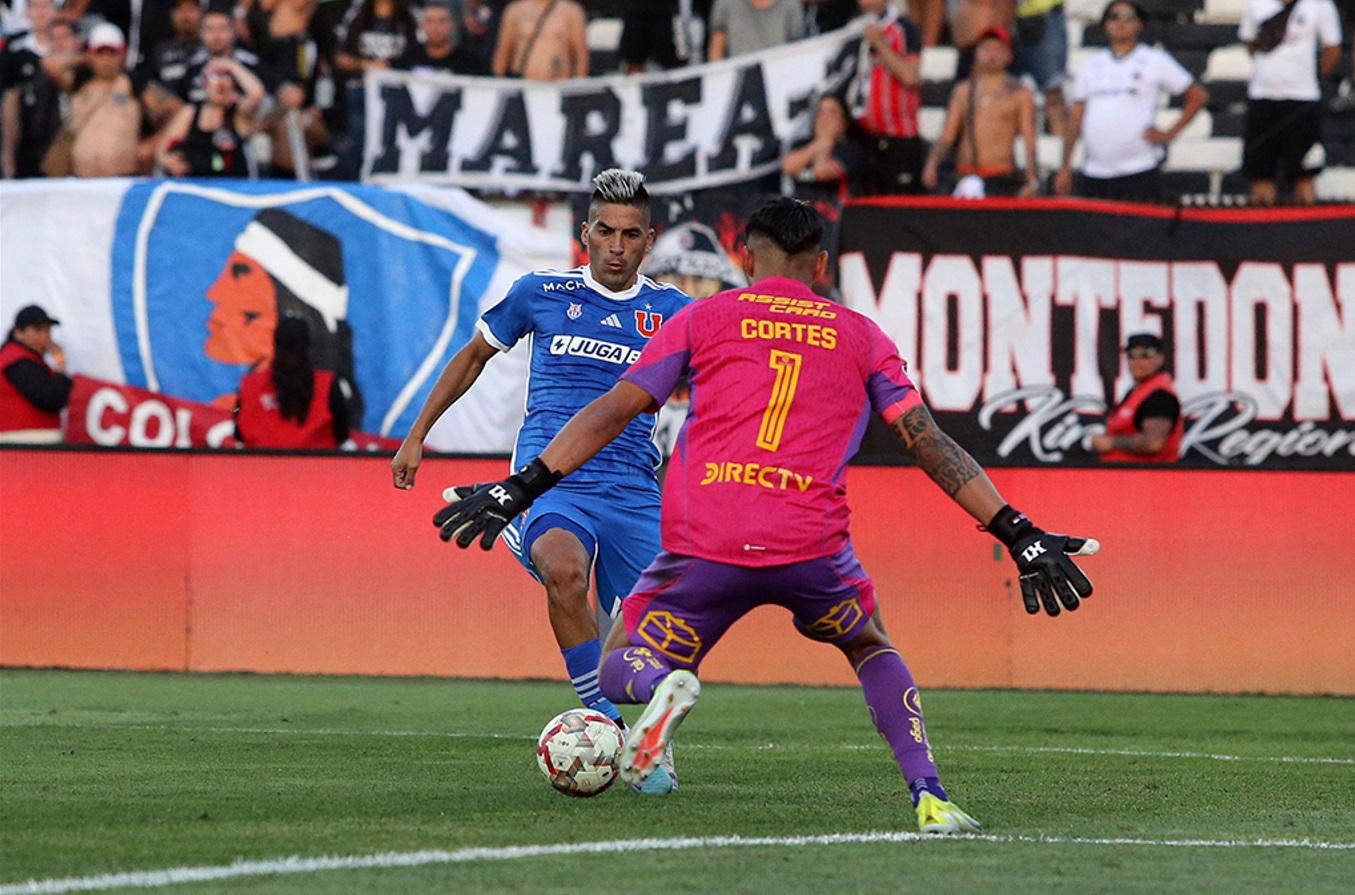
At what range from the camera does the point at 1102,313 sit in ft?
49.8

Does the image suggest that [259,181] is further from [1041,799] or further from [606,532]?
[1041,799]

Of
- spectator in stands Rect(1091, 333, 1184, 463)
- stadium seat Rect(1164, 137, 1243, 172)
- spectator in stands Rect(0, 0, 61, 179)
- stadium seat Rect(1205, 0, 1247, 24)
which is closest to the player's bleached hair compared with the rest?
spectator in stands Rect(1091, 333, 1184, 463)

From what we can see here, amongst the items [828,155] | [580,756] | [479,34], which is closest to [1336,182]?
[828,155]

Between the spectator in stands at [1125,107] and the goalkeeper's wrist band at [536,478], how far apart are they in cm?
1022

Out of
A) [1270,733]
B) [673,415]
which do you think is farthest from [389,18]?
[1270,733]

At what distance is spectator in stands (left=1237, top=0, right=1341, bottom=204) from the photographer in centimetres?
1603

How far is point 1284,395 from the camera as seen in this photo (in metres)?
15.1

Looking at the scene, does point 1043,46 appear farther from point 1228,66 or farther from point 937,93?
point 1228,66

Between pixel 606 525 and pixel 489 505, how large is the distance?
1.81 meters

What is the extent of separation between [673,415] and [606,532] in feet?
23.2

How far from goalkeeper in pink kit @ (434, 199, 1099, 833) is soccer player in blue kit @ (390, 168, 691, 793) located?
4.69ft

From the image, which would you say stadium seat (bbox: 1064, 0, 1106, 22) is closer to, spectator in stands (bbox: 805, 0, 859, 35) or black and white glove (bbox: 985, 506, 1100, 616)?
spectator in stands (bbox: 805, 0, 859, 35)

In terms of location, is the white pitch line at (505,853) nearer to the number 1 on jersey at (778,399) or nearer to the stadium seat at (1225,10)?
the number 1 on jersey at (778,399)

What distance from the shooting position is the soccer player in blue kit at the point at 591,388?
309 inches
